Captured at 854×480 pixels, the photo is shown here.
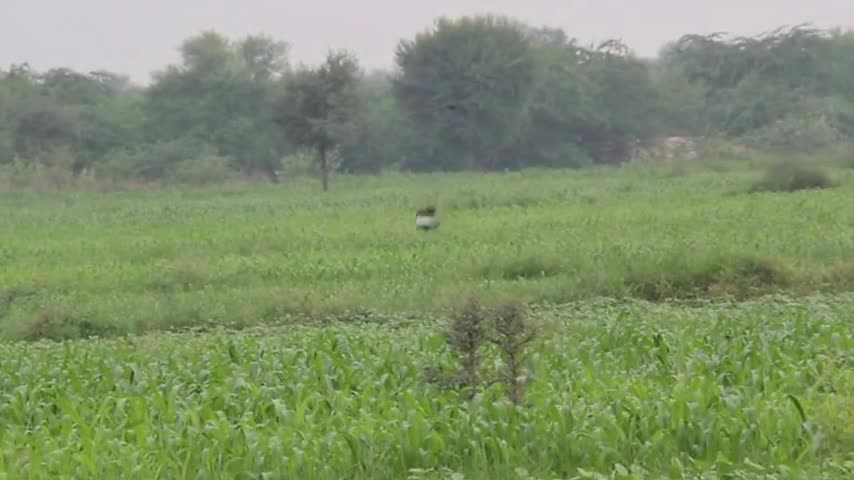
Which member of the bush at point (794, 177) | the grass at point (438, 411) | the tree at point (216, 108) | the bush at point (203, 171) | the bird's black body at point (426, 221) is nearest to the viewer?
the grass at point (438, 411)

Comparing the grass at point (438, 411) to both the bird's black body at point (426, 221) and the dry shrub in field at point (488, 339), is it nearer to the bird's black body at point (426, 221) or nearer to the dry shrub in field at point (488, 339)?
the dry shrub in field at point (488, 339)

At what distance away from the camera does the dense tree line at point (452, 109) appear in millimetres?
33375

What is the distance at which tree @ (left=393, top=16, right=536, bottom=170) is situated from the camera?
3186 centimetres

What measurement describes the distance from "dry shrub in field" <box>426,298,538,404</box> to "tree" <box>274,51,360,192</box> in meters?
29.2

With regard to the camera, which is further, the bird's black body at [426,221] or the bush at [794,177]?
the bush at [794,177]

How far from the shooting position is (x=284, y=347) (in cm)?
988

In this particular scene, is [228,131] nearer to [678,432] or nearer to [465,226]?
[465,226]

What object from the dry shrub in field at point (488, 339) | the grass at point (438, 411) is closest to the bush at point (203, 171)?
the grass at point (438, 411)

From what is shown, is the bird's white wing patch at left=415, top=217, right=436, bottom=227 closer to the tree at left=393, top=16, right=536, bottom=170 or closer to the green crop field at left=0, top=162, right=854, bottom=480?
the green crop field at left=0, top=162, right=854, bottom=480

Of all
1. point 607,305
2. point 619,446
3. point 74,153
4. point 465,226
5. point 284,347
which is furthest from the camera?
point 74,153

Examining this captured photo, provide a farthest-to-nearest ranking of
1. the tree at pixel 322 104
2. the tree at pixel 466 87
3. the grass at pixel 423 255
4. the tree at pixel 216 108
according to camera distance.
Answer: the tree at pixel 216 108
the tree at pixel 322 104
the tree at pixel 466 87
the grass at pixel 423 255

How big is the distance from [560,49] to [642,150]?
246 inches

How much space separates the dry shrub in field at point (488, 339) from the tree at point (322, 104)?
29179 millimetres

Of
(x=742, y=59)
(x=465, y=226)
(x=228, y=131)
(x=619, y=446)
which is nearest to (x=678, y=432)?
(x=619, y=446)
